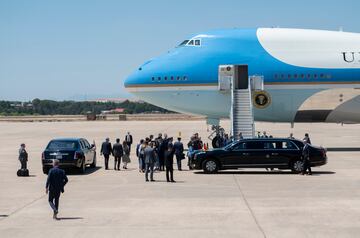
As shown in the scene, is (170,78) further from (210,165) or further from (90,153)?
(210,165)

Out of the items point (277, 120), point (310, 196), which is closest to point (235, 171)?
point (310, 196)

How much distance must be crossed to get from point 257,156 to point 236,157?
0.80 metres

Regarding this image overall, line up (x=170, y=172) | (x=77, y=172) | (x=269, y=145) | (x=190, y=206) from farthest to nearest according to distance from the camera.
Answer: (x=77, y=172), (x=269, y=145), (x=170, y=172), (x=190, y=206)

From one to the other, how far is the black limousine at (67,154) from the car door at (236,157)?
5624 mm

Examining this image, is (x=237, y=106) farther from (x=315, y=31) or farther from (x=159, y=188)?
(x=159, y=188)

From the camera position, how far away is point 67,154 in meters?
23.2

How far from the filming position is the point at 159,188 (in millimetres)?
18969

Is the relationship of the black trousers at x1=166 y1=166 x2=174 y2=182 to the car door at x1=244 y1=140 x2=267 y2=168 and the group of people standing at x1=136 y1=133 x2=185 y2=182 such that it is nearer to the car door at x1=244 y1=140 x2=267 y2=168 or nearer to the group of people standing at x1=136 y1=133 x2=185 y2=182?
the group of people standing at x1=136 y1=133 x2=185 y2=182

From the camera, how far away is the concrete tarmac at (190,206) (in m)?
12.2

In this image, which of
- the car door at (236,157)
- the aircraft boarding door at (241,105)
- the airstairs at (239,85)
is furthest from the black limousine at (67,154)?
the airstairs at (239,85)

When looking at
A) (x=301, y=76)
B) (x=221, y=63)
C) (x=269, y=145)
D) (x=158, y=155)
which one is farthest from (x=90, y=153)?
(x=301, y=76)

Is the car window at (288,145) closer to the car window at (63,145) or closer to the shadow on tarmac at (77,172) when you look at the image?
the shadow on tarmac at (77,172)

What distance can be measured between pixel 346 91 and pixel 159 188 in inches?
729

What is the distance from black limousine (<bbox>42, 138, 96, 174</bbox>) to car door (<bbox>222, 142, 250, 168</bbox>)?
5.62 m
